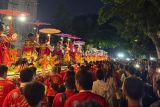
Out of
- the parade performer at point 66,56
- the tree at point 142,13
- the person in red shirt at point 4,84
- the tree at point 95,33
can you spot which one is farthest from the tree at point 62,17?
the person in red shirt at point 4,84

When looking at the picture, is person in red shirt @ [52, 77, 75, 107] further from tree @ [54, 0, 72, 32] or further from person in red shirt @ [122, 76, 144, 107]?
tree @ [54, 0, 72, 32]

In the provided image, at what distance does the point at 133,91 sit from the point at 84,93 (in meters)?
0.90

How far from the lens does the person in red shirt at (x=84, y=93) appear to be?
562 centimetres

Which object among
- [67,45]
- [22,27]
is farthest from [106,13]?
[67,45]

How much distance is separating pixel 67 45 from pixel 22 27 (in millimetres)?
11971

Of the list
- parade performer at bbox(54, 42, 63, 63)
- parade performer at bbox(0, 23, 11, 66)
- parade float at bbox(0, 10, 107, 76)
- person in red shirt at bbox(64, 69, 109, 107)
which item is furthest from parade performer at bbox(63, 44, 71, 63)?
person in red shirt at bbox(64, 69, 109, 107)

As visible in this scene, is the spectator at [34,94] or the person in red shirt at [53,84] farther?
the person in red shirt at [53,84]

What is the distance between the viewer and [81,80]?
19.1 feet

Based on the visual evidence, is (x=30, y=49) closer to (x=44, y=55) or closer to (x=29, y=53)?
(x=29, y=53)

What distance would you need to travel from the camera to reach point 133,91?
202 inches

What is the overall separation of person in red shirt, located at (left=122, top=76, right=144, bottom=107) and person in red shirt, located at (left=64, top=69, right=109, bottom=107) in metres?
0.64

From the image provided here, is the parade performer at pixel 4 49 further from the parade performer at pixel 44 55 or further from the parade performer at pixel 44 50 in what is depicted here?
the parade performer at pixel 44 50

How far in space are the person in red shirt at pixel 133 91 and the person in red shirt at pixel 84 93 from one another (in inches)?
25.2

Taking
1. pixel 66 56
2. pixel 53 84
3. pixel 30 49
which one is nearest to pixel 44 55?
pixel 30 49
